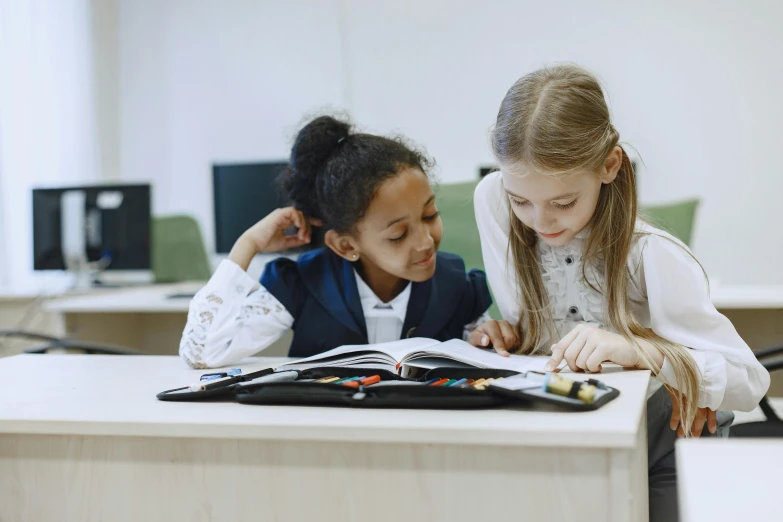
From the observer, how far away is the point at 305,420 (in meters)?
→ 0.89

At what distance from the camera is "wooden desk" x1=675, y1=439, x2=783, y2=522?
1.68 ft

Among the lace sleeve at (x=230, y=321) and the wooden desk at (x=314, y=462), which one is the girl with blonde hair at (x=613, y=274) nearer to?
the wooden desk at (x=314, y=462)

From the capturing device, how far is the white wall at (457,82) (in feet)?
13.1

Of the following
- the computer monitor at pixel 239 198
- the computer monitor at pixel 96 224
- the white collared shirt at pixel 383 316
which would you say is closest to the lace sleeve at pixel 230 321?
the white collared shirt at pixel 383 316

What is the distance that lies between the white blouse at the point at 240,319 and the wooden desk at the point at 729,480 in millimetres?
903

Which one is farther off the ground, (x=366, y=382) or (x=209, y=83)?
(x=209, y=83)

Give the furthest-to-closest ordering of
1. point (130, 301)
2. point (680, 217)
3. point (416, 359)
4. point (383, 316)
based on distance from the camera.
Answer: point (130, 301) → point (680, 217) → point (383, 316) → point (416, 359)

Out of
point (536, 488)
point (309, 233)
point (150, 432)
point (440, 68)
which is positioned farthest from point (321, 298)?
point (440, 68)

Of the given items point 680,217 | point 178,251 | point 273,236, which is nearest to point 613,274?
point 273,236

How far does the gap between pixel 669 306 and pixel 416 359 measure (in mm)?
389

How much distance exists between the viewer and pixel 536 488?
833 millimetres

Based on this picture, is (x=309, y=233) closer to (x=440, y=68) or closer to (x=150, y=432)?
(x=150, y=432)

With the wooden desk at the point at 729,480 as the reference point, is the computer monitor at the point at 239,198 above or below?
above

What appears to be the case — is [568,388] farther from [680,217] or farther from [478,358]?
[680,217]
